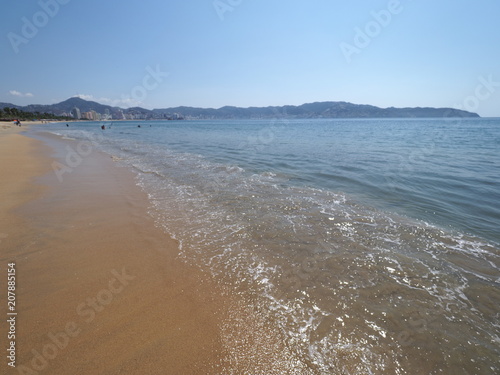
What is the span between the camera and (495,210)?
8898 millimetres

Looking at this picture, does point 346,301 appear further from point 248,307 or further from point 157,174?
point 157,174

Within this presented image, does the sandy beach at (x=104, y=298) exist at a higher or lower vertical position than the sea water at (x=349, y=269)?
higher

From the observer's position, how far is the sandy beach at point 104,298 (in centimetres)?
304

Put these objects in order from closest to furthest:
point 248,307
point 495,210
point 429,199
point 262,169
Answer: point 248,307 → point 495,210 → point 429,199 → point 262,169

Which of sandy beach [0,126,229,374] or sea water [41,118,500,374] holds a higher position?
sandy beach [0,126,229,374]

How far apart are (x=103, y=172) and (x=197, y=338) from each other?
13611 millimetres

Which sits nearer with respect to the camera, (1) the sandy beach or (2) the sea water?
(1) the sandy beach

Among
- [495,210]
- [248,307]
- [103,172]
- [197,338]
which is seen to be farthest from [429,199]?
[103,172]

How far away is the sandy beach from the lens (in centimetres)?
304

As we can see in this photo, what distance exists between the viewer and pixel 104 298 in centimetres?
411

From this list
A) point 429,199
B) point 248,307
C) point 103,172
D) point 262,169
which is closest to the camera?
point 248,307

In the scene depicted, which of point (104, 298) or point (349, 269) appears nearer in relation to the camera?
point (104, 298)

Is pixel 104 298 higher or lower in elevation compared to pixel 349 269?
higher

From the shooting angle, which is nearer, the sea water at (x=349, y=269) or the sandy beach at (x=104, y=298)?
the sandy beach at (x=104, y=298)
